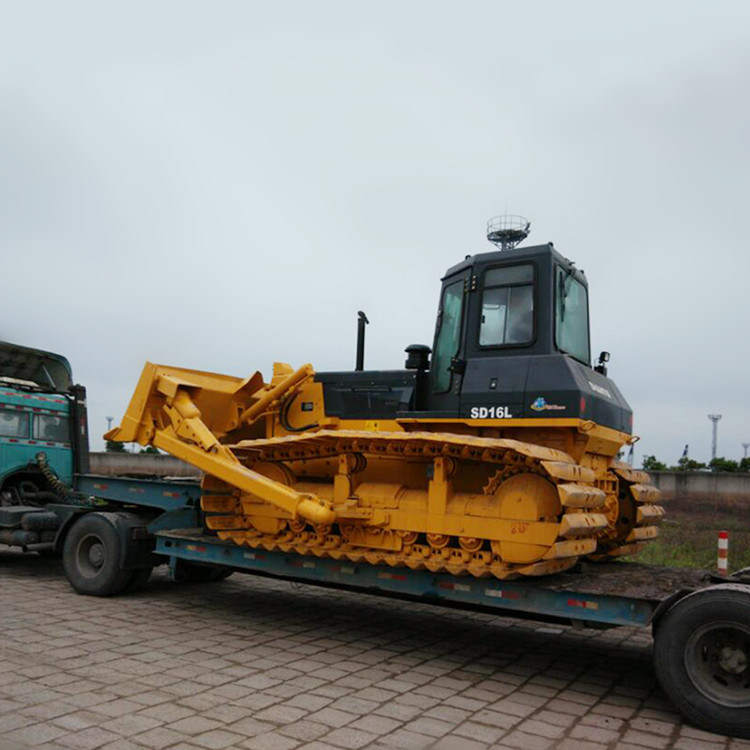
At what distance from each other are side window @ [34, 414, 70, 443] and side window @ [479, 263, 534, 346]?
682 centimetres

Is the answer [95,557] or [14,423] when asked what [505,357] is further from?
[14,423]

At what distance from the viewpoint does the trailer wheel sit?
5121mm

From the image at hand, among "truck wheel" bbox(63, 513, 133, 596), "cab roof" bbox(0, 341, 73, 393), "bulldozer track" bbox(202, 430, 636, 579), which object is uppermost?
"cab roof" bbox(0, 341, 73, 393)

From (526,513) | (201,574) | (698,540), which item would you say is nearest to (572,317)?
(526,513)

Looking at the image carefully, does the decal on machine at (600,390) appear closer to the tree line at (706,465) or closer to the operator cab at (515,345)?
the operator cab at (515,345)

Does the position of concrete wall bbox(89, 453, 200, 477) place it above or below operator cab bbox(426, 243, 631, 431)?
below

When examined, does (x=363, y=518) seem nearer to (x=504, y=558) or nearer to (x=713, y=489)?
(x=504, y=558)

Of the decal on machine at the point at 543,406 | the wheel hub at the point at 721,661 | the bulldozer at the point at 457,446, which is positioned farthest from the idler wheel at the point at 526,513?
the wheel hub at the point at 721,661

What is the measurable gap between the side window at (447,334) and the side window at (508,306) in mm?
296

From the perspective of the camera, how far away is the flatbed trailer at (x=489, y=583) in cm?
522

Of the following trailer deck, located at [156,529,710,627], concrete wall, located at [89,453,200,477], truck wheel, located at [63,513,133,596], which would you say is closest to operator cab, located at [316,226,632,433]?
trailer deck, located at [156,529,710,627]

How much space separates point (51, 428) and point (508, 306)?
23.5ft

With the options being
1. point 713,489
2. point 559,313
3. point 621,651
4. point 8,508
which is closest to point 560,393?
point 559,313

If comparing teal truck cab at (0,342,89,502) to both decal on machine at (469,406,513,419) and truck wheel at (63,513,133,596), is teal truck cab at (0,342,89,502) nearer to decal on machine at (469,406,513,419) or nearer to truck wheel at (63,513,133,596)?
truck wheel at (63,513,133,596)
